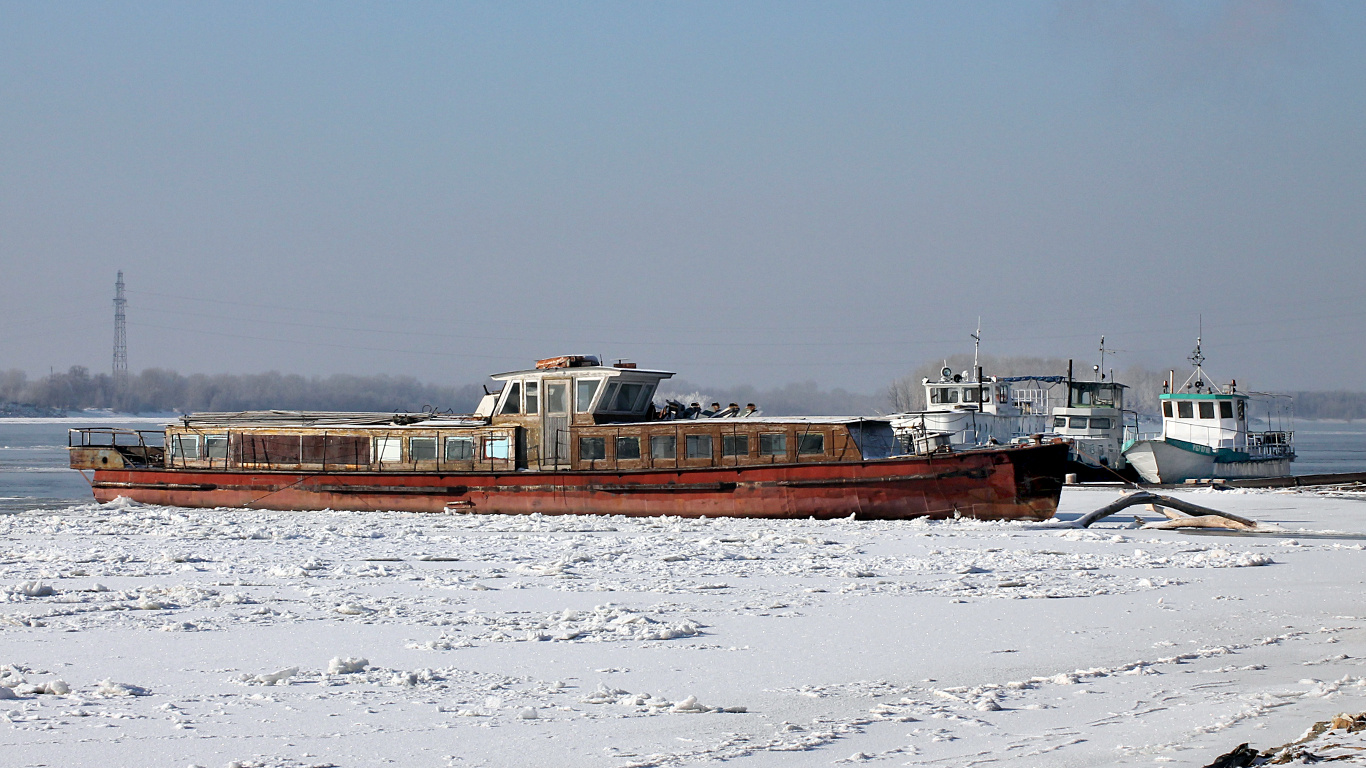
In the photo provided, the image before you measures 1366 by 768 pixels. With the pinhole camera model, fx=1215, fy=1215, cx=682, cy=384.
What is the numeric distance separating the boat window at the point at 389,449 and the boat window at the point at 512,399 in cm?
306

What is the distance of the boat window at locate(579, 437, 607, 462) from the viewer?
29.6m

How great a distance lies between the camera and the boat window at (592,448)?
2962 centimetres

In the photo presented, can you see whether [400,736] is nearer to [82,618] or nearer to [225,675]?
[225,675]

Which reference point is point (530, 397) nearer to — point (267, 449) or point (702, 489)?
point (702, 489)

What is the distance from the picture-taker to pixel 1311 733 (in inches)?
296

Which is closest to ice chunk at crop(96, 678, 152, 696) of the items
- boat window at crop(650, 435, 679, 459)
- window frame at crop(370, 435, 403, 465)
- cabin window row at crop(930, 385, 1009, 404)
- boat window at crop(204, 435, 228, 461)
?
boat window at crop(650, 435, 679, 459)

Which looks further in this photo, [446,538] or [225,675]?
[446,538]

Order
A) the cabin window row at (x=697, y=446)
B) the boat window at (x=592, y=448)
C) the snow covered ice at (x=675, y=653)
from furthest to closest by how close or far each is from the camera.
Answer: the boat window at (x=592, y=448), the cabin window row at (x=697, y=446), the snow covered ice at (x=675, y=653)

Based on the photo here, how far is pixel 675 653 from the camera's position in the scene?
11.2 meters

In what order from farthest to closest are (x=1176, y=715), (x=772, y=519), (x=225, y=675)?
(x=772, y=519)
(x=225, y=675)
(x=1176, y=715)

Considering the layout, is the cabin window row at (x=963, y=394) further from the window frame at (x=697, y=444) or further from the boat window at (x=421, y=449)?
the boat window at (x=421, y=449)

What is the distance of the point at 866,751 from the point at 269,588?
10004 millimetres

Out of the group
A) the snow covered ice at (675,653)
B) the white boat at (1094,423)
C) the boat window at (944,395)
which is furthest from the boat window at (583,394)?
the white boat at (1094,423)

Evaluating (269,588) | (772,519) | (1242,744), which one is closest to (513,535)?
(772,519)
